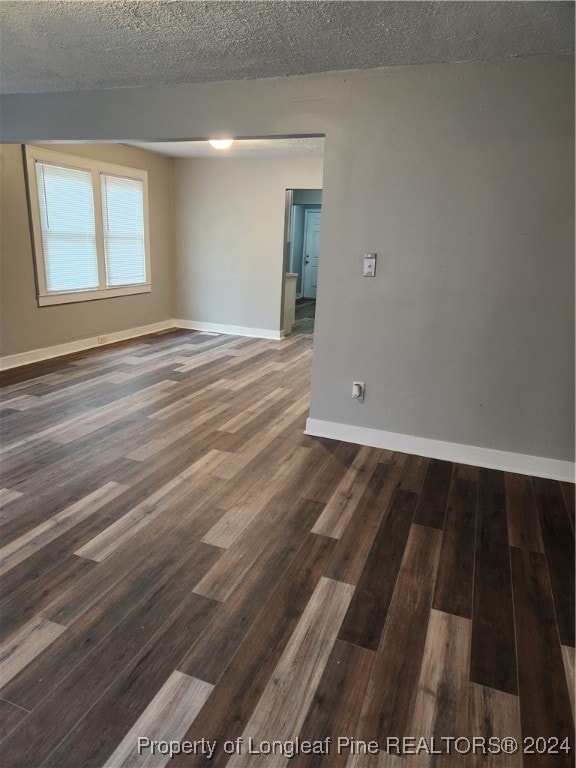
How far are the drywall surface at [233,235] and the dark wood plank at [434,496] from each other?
13.8 ft

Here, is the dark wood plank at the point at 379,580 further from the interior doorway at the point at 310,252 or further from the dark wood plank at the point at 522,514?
the interior doorway at the point at 310,252

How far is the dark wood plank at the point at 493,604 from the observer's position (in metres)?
1.57

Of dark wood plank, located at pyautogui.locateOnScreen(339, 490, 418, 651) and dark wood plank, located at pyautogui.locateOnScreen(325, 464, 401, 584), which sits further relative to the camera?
dark wood plank, located at pyautogui.locateOnScreen(325, 464, 401, 584)

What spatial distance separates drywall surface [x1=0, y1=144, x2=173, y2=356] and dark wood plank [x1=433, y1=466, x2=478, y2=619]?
454 centimetres

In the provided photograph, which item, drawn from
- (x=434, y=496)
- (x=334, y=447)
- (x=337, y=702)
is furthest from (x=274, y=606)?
(x=334, y=447)

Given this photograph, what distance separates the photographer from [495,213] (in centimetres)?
276

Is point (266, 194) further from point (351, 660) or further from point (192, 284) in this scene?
point (351, 660)

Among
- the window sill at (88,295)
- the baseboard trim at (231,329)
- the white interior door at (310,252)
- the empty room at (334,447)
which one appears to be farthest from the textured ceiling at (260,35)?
the white interior door at (310,252)

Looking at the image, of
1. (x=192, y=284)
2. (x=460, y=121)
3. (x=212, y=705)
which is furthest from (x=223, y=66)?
(x=192, y=284)

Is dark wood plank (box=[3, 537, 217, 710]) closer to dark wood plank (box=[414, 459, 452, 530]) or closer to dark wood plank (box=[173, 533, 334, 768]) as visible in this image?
dark wood plank (box=[173, 533, 334, 768])

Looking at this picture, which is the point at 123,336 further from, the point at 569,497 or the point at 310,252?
the point at 310,252

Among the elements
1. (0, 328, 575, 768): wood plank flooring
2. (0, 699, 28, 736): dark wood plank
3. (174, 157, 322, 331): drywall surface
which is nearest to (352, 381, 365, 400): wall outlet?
(0, 328, 575, 768): wood plank flooring

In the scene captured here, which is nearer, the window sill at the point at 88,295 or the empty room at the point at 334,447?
the empty room at the point at 334,447

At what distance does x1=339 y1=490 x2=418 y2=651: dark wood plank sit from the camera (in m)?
1.72
